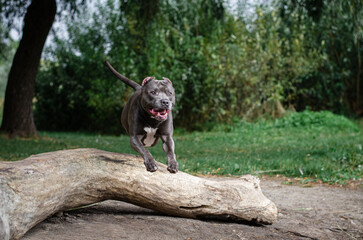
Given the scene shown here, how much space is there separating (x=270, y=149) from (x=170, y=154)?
588 centimetres

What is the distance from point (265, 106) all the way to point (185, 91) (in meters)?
2.99

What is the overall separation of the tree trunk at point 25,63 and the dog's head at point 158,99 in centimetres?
784

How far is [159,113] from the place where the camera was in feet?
9.57

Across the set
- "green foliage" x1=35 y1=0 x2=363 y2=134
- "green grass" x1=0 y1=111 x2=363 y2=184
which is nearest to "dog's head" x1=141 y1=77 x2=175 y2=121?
"green grass" x1=0 y1=111 x2=363 y2=184

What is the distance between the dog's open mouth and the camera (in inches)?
114

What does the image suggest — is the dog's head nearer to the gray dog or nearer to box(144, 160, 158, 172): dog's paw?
the gray dog

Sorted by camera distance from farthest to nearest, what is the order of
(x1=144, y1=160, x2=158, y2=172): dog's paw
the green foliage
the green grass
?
the green foliage
the green grass
(x1=144, y1=160, x2=158, y2=172): dog's paw

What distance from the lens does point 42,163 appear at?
311 cm

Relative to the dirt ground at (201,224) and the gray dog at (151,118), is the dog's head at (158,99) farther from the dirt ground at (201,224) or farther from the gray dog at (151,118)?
the dirt ground at (201,224)

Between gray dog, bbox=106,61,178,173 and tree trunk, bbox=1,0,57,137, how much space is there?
7380 mm

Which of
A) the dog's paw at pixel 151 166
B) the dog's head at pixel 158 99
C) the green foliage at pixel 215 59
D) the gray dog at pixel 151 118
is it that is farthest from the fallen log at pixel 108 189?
the green foliage at pixel 215 59

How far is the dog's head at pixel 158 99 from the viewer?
286cm

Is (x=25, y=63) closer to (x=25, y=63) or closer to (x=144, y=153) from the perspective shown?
(x=25, y=63)

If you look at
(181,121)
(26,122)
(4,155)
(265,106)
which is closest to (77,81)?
(181,121)
